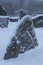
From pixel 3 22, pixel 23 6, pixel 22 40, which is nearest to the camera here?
pixel 22 40

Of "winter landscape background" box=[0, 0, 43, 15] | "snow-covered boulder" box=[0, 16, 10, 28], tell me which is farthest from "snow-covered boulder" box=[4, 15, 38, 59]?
"winter landscape background" box=[0, 0, 43, 15]

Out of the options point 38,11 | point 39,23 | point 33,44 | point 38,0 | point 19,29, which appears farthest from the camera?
point 38,0

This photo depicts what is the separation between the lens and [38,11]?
104 feet

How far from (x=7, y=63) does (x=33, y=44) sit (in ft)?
3.93

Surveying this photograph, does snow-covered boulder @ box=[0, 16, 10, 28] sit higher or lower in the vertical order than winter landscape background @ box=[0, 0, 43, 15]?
lower

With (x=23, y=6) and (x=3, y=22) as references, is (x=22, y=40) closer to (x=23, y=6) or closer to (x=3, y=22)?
(x=3, y=22)

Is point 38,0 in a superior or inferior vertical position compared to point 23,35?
superior

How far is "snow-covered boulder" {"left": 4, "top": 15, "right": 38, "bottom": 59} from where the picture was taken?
5488mm

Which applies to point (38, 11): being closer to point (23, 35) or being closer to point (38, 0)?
point (38, 0)

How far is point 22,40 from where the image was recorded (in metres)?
5.91

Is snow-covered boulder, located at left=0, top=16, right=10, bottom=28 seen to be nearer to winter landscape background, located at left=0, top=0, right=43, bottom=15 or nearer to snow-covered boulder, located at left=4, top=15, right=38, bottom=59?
snow-covered boulder, located at left=4, top=15, right=38, bottom=59

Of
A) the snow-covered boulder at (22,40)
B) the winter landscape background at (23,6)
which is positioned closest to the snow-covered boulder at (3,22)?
the snow-covered boulder at (22,40)

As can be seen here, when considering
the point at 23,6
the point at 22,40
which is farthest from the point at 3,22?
the point at 23,6

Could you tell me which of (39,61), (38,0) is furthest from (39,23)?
(38,0)
